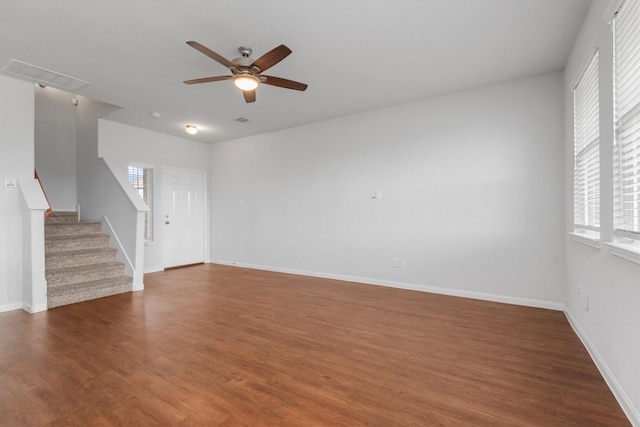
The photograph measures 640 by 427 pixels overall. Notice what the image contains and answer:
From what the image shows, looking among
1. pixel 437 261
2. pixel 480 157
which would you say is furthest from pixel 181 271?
pixel 480 157

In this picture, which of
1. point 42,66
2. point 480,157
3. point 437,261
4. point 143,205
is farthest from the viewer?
point 143,205

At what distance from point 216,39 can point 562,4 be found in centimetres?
298

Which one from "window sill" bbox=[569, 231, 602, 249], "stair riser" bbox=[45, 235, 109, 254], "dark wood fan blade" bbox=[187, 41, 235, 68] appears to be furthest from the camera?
"stair riser" bbox=[45, 235, 109, 254]

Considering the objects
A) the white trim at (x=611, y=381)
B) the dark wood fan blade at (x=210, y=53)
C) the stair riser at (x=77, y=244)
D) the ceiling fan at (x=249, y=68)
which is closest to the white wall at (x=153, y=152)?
the stair riser at (x=77, y=244)

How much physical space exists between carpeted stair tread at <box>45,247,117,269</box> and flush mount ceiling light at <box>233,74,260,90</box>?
12.2 feet

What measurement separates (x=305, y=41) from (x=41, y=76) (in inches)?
130

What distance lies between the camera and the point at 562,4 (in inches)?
95.2

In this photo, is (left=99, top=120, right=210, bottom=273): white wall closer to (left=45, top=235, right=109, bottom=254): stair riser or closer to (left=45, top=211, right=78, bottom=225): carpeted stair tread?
(left=45, top=235, right=109, bottom=254): stair riser

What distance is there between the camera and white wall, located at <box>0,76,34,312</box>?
3631 millimetres

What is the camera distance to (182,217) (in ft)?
21.7

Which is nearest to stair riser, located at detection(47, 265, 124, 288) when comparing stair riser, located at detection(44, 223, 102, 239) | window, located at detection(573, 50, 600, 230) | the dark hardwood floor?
the dark hardwood floor

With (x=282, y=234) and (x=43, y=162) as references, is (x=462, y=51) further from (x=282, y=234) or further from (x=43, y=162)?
(x=43, y=162)

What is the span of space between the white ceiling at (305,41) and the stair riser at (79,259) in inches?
92.6

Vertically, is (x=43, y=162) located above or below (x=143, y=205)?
above
